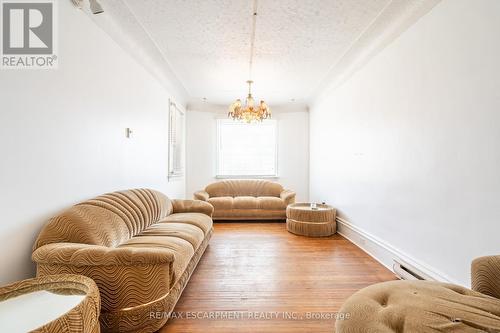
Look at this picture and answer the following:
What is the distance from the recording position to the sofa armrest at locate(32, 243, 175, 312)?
164 centimetres

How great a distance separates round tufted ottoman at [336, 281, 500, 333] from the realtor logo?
274 cm

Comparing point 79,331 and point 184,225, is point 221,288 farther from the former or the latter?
point 79,331

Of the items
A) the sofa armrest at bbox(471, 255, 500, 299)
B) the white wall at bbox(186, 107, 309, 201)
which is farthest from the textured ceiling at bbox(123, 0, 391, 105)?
the sofa armrest at bbox(471, 255, 500, 299)

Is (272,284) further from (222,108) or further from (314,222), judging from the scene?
(222,108)

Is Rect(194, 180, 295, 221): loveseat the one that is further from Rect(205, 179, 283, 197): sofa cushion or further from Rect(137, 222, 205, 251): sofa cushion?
Rect(137, 222, 205, 251): sofa cushion

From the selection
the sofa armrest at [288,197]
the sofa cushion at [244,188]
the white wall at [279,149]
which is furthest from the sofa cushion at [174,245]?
the white wall at [279,149]

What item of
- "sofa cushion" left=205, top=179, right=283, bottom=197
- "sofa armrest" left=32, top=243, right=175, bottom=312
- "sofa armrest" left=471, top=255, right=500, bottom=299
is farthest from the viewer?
"sofa cushion" left=205, top=179, right=283, bottom=197

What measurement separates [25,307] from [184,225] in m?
1.77

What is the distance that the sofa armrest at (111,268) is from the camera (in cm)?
164

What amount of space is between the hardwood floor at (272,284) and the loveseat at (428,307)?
0.75m

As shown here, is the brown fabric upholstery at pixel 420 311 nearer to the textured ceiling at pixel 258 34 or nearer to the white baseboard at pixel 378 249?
the white baseboard at pixel 378 249

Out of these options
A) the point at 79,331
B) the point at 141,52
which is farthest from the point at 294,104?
the point at 79,331

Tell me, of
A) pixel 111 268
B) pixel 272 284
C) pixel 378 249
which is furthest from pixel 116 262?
pixel 378 249

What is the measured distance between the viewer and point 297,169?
6.71 metres
